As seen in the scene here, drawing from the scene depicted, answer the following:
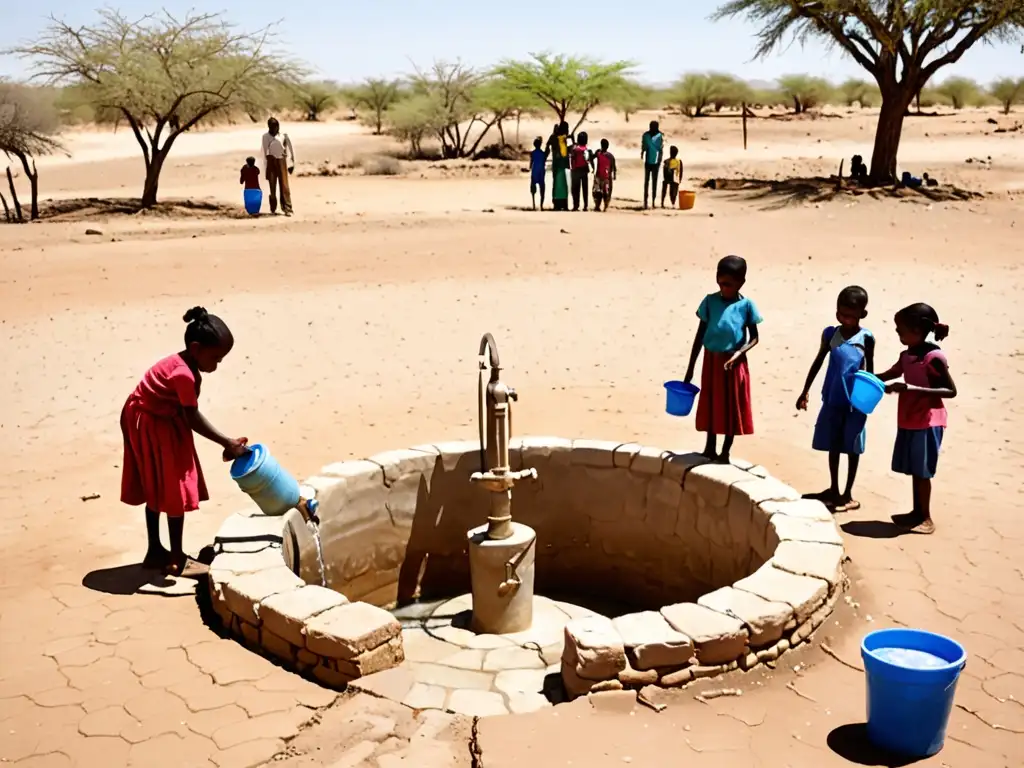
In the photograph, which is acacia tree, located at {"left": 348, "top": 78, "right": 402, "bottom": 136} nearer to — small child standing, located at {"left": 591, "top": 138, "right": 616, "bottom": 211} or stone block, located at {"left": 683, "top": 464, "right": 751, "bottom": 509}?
small child standing, located at {"left": 591, "top": 138, "right": 616, "bottom": 211}

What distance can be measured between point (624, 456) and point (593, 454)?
186 mm

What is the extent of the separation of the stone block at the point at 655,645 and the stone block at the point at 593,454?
183cm

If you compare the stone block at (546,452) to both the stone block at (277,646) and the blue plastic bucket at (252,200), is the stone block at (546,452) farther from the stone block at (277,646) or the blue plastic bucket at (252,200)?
the blue plastic bucket at (252,200)

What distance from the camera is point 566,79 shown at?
1122 inches

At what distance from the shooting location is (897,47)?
16.7 metres

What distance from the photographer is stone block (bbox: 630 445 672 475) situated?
5.09 meters

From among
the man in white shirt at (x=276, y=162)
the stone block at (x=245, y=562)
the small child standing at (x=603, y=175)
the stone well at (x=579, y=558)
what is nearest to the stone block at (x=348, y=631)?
the stone well at (x=579, y=558)

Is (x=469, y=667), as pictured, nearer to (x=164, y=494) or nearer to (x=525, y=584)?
(x=525, y=584)

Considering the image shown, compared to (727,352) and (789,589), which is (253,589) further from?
(727,352)

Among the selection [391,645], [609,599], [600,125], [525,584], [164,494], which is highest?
[600,125]

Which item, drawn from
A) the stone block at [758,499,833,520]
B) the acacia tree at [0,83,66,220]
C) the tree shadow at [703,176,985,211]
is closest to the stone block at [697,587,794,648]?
the stone block at [758,499,833,520]

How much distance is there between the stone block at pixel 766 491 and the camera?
14.9 ft

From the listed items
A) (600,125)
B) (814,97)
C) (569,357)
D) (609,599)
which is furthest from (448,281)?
(814,97)

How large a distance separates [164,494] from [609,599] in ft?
8.81
